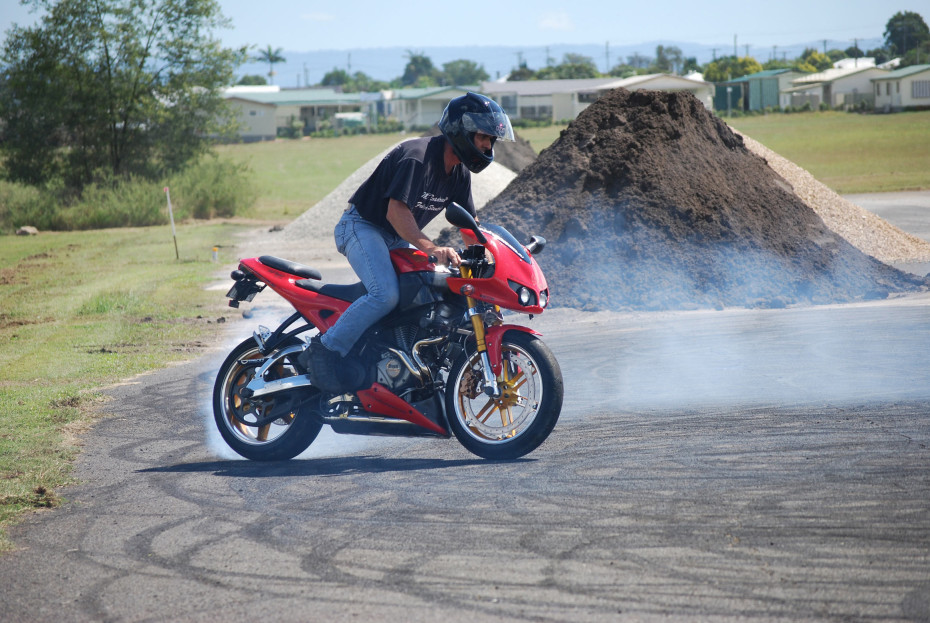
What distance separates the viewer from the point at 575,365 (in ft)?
30.8

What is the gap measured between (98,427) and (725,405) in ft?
16.5

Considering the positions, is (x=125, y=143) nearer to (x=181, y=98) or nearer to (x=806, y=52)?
(x=181, y=98)

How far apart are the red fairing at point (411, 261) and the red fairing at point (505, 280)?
315 millimetres

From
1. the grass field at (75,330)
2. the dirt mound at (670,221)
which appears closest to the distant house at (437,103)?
the grass field at (75,330)

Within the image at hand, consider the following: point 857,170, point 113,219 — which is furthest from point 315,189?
point 857,170

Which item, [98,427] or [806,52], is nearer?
[98,427]

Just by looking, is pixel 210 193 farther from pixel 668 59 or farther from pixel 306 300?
pixel 668 59

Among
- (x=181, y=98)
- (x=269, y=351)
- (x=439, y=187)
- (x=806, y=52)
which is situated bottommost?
(x=269, y=351)

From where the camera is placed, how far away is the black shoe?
6.06 metres

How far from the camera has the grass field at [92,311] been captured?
6988 mm

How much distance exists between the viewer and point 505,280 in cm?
564

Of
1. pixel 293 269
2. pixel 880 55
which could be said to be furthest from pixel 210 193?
pixel 880 55

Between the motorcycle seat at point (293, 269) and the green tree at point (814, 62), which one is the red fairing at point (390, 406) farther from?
the green tree at point (814, 62)

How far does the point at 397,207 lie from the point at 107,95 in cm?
3230
